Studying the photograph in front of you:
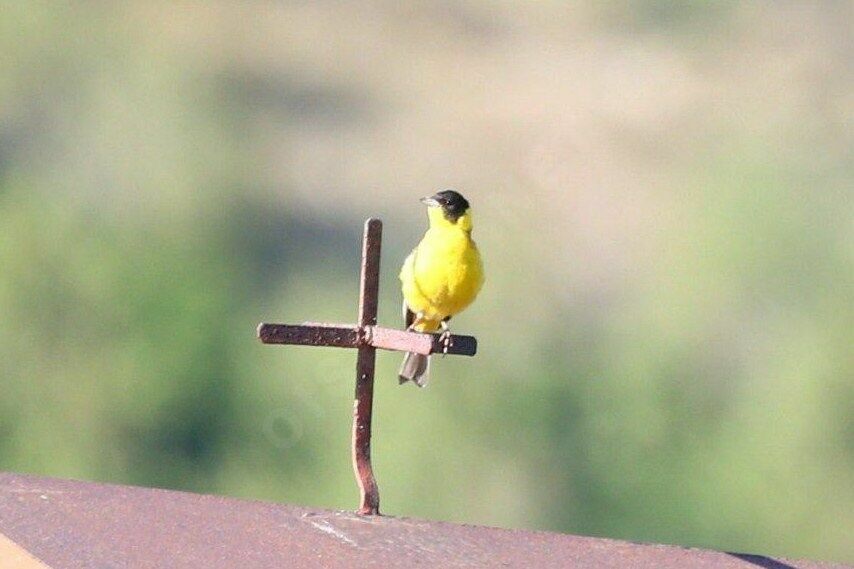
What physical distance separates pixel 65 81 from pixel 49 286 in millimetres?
5433

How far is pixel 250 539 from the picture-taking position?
2664 millimetres

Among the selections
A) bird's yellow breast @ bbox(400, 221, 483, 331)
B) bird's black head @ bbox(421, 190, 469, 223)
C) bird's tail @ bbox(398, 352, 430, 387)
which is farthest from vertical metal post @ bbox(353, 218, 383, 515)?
bird's black head @ bbox(421, 190, 469, 223)

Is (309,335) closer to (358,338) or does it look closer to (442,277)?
(358,338)

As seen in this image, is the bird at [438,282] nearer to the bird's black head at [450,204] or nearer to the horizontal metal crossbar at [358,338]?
the bird's black head at [450,204]

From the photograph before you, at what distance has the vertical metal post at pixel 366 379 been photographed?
2877 mm

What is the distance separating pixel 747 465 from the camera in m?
9.27

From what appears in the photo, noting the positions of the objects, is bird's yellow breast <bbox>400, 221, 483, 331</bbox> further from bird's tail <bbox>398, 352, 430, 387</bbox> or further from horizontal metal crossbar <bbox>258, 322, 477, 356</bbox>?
horizontal metal crossbar <bbox>258, 322, 477, 356</bbox>

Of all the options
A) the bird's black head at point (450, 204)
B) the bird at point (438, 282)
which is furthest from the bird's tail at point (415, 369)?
the bird's black head at point (450, 204)

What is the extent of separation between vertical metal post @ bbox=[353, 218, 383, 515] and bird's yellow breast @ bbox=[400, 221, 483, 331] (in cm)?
59

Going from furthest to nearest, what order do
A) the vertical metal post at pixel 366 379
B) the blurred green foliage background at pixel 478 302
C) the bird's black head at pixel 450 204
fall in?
the blurred green foliage background at pixel 478 302 → the bird's black head at pixel 450 204 → the vertical metal post at pixel 366 379

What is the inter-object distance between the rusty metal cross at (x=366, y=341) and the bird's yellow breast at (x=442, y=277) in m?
0.58

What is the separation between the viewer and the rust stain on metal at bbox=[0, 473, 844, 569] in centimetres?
256

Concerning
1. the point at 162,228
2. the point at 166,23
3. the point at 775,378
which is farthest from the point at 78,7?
the point at 775,378

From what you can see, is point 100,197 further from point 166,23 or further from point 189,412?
point 166,23
